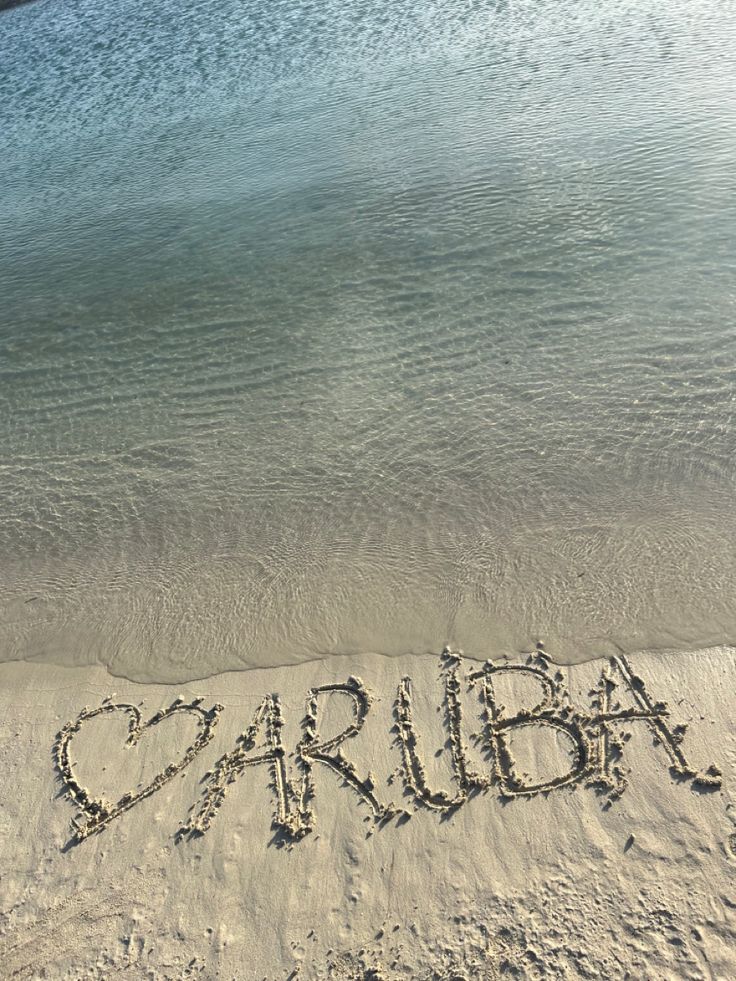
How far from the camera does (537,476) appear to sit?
646 centimetres

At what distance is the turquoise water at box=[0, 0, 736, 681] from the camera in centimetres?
578

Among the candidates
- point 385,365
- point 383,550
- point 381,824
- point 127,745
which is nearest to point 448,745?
point 381,824

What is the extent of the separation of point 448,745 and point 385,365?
14.0ft

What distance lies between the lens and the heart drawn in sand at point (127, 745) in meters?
4.74

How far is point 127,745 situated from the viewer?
201 inches

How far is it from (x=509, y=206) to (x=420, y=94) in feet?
15.9

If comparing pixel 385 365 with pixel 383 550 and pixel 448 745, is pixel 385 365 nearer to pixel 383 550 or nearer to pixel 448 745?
pixel 383 550

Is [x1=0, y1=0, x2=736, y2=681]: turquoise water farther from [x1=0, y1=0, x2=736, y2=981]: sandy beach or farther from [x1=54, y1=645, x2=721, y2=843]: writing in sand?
[x1=54, y1=645, x2=721, y2=843]: writing in sand

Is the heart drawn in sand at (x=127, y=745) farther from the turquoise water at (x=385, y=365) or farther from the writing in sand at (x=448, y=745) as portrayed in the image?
the turquoise water at (x=385, y=365)

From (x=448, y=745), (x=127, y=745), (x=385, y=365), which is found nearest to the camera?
(x=448, y=745)

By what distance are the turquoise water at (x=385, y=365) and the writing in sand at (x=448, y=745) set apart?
0.34 metres

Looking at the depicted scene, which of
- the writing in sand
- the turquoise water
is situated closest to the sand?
the writing in sand

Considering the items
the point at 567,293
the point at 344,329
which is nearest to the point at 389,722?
the point at 344,329

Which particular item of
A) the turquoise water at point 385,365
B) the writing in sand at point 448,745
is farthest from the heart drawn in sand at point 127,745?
the turquoise water at point 385,365
